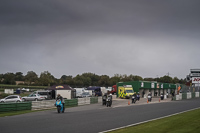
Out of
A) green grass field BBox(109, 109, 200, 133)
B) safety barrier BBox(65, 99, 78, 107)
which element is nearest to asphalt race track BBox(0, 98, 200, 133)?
green grass field BBox(109, 109, 200, 133)

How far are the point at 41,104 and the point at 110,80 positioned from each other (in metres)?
→ 105

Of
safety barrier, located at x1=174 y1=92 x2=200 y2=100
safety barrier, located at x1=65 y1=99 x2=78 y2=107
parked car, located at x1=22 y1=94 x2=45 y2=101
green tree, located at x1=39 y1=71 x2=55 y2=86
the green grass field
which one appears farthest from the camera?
green tree, located at x1=39 y1=71 x2=55 y2=86

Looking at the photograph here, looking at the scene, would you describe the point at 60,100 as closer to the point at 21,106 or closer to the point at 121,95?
the point at 21,106

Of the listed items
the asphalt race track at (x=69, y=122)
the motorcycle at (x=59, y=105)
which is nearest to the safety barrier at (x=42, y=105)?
the motorcycle at (x=59, y=105)

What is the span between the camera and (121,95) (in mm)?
52125

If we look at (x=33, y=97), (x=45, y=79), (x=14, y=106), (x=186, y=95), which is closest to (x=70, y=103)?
(x=14, y=106)

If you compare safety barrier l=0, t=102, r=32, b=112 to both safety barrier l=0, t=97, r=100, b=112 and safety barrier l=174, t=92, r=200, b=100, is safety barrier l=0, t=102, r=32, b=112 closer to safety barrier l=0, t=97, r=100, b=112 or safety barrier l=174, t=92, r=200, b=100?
safety barrier l=0, t=97, r=100, b=112

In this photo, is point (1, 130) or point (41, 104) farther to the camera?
point (41, 104)

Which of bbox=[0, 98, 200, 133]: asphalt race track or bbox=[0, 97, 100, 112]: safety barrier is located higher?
bbox=[0, 98, 200, 133]: asphalt race track

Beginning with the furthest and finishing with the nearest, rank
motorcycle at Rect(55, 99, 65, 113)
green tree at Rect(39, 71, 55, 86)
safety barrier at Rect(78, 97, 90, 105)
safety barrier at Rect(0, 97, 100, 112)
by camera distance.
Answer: green tree at Rect(39, 71, 55, 86), safety barrier at Rect(78, 97, 90, 105), safety barrier at Rect(0, 97, 100, 112), motorcycle at Rect(55, 99, 65, 113)

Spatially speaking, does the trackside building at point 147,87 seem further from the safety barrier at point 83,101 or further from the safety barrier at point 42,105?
the safety barrier at point 42,105

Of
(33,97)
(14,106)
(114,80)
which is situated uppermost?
(114,80)

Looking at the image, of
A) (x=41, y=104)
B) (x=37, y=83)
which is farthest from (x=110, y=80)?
(x=41, y=104)

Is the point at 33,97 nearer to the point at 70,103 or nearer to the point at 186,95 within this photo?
the point at 70,103
